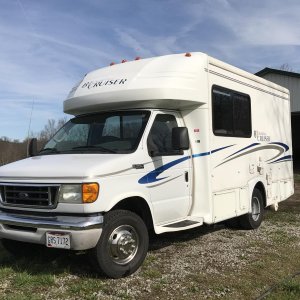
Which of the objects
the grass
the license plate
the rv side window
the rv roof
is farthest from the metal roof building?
the license plate

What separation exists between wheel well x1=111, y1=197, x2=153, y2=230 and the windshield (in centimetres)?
67

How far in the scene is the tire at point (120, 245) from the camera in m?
5.47

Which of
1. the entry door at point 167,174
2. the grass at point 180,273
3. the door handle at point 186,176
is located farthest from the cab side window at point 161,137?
the grass at point 180,273

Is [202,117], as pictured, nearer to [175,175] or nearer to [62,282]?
[175,175]

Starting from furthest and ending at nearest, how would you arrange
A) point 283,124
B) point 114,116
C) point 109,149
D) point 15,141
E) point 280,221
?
point 15,141, point 283,124, point 280,221, point 114,116, point 109,149

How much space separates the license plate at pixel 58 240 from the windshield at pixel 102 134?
131 centimetres

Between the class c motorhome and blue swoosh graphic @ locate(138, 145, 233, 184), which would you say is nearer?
the class c motorhome

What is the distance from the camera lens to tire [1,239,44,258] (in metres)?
6.60

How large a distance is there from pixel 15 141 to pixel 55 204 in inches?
1284

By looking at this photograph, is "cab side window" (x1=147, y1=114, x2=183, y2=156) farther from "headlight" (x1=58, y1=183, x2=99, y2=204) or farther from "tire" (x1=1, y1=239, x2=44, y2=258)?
"tire" (x1=1, y1=239, x2=44, y2=258)

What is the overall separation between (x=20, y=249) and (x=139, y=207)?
1969mm

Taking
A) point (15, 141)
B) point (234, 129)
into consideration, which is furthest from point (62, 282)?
point (15, 141)

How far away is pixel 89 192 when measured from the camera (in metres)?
5.27

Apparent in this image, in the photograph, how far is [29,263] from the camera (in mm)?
6281
